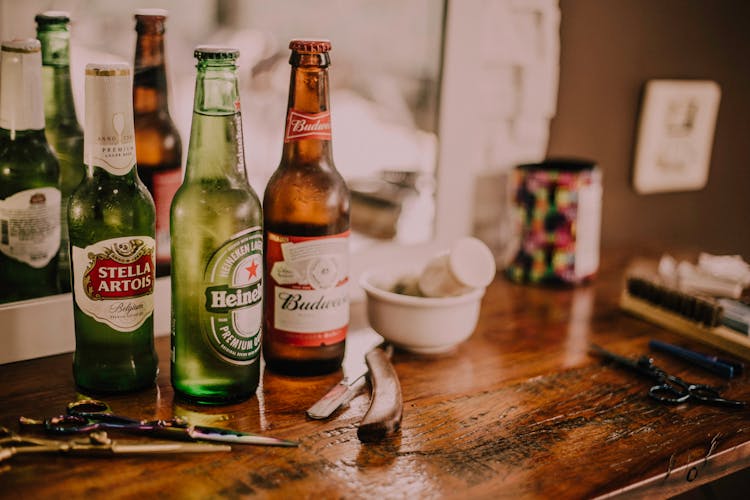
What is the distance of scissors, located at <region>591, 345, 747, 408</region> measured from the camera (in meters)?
0.94

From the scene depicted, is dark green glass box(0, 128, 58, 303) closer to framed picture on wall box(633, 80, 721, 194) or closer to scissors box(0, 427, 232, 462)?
scissors box(0, 427, 232, 462)

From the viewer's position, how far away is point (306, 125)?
2.91 ft

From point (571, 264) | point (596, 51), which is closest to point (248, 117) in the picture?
point (571, 264)

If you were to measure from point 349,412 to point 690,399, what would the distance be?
43 cm

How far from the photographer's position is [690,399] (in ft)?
3.13

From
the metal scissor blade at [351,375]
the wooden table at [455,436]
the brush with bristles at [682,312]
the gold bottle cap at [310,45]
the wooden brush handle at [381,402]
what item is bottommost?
the wooden table at [455,436]

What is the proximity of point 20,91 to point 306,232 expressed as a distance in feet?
1.18

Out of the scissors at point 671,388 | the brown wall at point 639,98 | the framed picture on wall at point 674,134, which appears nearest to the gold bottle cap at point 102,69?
the scissors at point 671,388

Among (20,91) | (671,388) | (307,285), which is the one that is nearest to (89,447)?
(307,285)

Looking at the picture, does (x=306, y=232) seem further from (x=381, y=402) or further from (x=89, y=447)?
(x=89, y=447)

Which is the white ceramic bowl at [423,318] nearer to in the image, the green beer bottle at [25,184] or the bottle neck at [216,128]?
the bottle neck at [216,128]

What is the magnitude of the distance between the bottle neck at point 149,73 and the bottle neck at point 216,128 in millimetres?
209

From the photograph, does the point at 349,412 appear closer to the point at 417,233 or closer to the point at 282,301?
the point at 282,301

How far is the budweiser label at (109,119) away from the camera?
A: 766 mm
